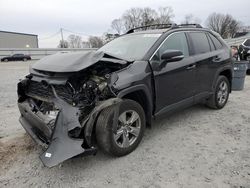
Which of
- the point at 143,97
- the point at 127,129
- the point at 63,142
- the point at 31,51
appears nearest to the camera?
the point at 63,142

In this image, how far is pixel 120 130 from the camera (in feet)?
11.1

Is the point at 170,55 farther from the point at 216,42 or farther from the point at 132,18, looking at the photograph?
the point at 132,18

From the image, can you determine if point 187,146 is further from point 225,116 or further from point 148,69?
point 225,116

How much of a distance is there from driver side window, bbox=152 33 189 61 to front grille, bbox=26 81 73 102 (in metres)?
1.46

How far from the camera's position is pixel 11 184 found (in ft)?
9.62

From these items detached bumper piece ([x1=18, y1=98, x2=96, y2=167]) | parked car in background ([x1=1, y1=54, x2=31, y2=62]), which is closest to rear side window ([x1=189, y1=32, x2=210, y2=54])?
detached bumper piece ([x1=18, y1=98, x2=96, y2=167])

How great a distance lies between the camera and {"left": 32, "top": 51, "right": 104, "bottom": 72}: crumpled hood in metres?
3.18

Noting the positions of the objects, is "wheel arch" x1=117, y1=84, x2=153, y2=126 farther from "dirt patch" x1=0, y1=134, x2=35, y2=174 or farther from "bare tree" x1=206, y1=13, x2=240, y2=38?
"bare tree" x1=206, y1=13, x2=240, y2=38

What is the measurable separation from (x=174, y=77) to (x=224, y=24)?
2843 inches

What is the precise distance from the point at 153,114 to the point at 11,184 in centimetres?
219

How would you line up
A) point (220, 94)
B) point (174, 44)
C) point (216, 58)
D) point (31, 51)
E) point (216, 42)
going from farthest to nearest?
point (31, 51), point (220, 94), point (216, 42), point (216, 58), point (174, 44)

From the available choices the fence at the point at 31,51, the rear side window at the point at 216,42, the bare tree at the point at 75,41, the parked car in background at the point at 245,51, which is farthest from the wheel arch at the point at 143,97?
the bare tree at the point at 75,41

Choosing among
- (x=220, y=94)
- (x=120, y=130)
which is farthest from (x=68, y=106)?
(x=220, y=94)

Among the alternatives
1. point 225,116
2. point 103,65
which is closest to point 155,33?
point 103,65
